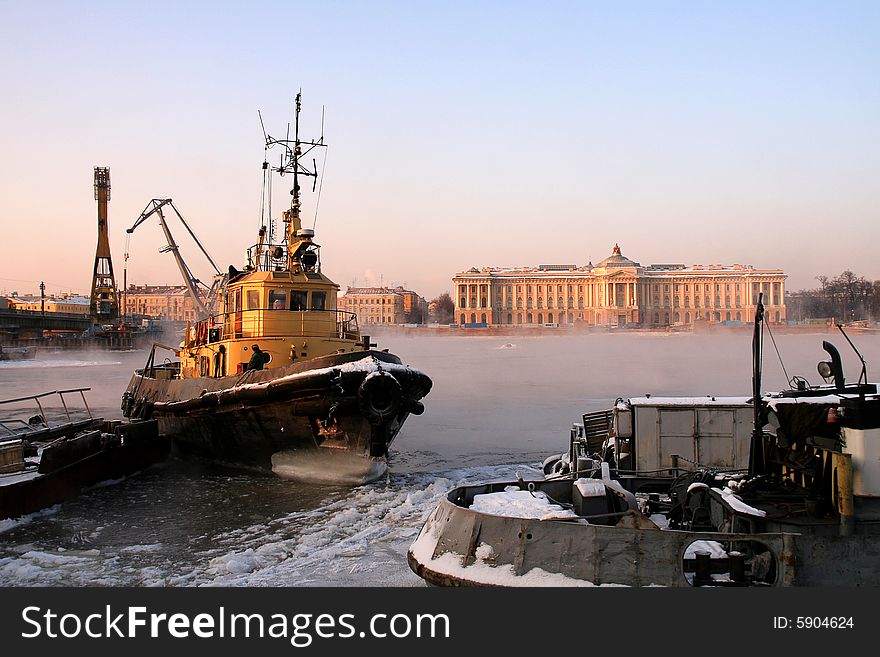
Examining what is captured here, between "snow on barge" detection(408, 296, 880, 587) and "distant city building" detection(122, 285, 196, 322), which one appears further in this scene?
"distant city building" detection(122, 285, 196, 322)

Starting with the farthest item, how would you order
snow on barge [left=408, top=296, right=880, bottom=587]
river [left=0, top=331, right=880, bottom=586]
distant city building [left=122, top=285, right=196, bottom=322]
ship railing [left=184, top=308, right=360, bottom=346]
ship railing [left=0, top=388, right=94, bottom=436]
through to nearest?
distant city building [left=122, top=285, right=196, bottom=322], ship railing [left=184, top=308, right=360, bottom=346], ship railing [left=0, top=388, right=94, bottom=436], river [left=0, top=331, right=880, bottom=586], snow on barge [left=408, top=296, right=880, bottom=587]

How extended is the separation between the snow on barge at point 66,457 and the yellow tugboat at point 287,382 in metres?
1.01

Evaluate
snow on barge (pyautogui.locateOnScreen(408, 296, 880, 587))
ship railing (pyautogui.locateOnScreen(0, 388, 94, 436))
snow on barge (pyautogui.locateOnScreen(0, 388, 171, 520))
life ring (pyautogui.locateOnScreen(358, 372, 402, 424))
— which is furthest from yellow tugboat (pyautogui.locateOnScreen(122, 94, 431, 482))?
snow on barge (pyautogui.locateOnScreen(408, 296, 880, 587))

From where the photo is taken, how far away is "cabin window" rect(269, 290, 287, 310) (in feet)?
59.1

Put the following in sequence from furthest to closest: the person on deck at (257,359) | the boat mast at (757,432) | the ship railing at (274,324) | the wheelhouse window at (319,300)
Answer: the wheelhouse window at (319,300), the ship railing at (274,324), the person on deck at (257,359), the boat mast at (757,432)

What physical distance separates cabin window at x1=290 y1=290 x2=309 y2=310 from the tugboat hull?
2.31 m

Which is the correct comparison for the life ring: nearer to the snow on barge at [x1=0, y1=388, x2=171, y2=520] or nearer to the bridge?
the snow on barge at [x1=0, y1=388, x2=171, y2=520]

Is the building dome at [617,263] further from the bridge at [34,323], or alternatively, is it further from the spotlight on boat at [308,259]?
the spotlight on boat at [308,259]

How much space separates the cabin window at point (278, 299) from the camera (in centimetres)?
1802

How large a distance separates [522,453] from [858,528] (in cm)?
1350

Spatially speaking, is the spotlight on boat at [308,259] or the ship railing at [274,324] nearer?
the ship railing at [274,324]

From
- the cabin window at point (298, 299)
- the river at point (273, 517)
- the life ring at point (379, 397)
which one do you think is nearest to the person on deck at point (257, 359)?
the cabin window at point (298, 299)

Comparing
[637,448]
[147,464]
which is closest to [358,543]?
[637,448]

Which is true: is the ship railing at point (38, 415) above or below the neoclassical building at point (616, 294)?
below
